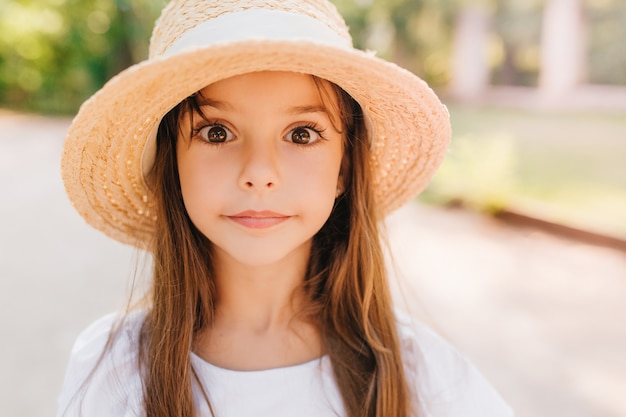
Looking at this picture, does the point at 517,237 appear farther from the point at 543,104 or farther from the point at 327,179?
the point at 543,104

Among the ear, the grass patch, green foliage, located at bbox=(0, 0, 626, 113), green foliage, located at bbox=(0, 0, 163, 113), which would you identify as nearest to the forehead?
the ear

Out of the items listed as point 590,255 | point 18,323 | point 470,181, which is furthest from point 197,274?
point 470,181

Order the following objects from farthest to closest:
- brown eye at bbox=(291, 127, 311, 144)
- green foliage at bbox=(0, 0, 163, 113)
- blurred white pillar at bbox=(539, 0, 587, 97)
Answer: green foliage at bbox=(0, 0, 163, 113) < blurred white pillar at bbox=(539, 0, 587, 97) < brown eye at bbox=(291, 127, 311, 144)

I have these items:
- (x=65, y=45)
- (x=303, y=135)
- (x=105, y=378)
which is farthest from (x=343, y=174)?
(x=65, y=45)

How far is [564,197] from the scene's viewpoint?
5.72 m

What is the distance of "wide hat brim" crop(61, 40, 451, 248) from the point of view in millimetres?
1014

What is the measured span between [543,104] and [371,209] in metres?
10.4

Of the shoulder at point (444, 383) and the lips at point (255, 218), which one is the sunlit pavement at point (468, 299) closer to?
the shoulder at point (444, 383)

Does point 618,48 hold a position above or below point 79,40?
below

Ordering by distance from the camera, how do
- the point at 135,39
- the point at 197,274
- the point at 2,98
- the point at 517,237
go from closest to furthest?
the point at 197,274
the point at 517,237
the point at 135,39
the point at 2,98

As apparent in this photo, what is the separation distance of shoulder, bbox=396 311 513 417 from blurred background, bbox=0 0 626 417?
1311mm

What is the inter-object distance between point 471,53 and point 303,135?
11.7m

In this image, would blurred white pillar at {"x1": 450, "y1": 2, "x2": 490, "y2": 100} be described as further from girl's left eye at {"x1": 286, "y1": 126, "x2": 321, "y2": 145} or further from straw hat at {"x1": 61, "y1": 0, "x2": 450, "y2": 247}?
girl's left eye at {"x1": 286, "y1": 126, "x2": 321, "y2": 145}

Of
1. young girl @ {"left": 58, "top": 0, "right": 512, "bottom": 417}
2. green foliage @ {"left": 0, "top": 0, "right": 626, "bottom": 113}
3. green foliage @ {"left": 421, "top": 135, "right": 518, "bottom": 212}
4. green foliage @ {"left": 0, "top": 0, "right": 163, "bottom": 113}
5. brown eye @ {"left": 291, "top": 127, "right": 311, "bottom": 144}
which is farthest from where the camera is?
green foliage @ {"left": 0, "top": 0, "right": 163, "bottom": 113}
